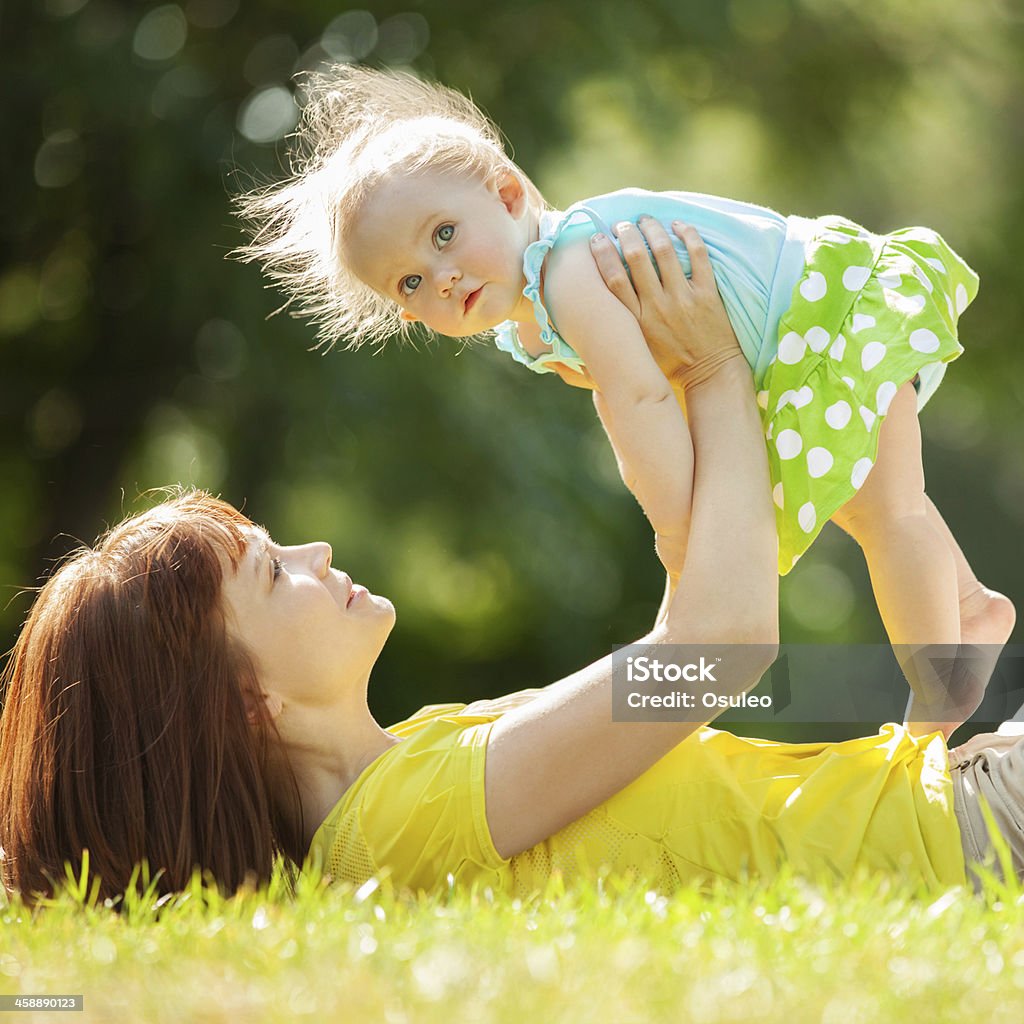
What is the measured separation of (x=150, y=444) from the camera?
7969mm

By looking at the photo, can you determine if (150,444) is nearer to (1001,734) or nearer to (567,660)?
(567,660)

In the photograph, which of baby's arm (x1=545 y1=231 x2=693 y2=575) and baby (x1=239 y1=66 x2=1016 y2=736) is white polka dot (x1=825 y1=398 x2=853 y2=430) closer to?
baby (x1=239 y1=66 x2=1016 y2=736)

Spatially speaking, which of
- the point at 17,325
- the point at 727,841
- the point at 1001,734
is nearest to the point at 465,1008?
the point at 727,841

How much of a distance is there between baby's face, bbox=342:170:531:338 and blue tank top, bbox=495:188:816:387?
0.06m

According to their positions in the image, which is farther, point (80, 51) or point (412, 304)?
point (80, 51)

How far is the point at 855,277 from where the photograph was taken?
2471mm

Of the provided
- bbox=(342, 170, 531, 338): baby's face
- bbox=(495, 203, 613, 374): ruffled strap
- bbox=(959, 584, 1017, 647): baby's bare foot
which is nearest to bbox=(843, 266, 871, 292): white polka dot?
bbox=(495, 203, 613, 374): ruffled strap

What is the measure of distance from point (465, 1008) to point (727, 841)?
90 centimetres

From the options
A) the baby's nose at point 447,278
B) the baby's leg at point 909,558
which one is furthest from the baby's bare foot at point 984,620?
the baby's nose at point 447,278

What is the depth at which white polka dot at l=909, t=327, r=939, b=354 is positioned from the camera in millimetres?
2418

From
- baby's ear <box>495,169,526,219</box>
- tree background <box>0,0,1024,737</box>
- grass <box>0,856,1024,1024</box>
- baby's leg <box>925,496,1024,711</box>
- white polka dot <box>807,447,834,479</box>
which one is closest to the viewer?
grass <box>0,856,1024,1024</box>

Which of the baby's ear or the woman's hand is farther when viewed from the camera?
the baby's ear

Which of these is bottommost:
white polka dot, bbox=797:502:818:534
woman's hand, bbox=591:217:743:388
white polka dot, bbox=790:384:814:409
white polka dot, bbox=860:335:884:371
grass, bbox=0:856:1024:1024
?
grass, bbox=0:856:1024:1024

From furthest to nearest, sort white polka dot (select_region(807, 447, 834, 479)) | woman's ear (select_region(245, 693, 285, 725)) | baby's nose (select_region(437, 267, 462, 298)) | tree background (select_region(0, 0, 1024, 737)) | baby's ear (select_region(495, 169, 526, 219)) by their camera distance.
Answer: tree background (select_region(0, 0, 1024, 737)) → baby's ear (select_region(495, 169, 526, 219)) → baby's nose (select_region(437, 267, 462, 298)) → white polka dot (select_region(807, 447, 834, 479)) → woman's ear (select_region(245, 693, 285, 725))
